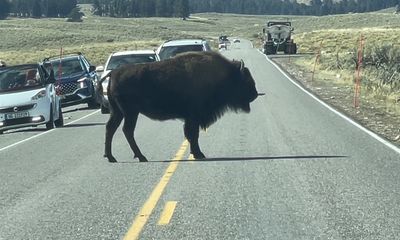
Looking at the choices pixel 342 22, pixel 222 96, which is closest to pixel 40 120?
pixel 222 96

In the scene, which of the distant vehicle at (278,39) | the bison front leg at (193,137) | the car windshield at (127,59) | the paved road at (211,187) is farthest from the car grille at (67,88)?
the distant vehicle at (278,39)

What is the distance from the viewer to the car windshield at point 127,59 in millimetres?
24875

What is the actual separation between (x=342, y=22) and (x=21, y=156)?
487ft

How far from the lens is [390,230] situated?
7734mm

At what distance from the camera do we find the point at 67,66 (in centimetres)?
2844

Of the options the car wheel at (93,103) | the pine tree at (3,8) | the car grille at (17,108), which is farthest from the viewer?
the pine tree at (3,8)

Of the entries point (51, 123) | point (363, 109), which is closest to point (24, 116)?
point (51, 123)

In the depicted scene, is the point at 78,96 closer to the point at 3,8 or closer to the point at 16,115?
the point at 16,115

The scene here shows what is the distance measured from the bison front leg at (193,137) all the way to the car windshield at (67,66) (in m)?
15.4

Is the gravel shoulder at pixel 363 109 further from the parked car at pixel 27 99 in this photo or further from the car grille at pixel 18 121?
the car grille at pixel 18 121

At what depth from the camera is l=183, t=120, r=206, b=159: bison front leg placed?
13.0 metres

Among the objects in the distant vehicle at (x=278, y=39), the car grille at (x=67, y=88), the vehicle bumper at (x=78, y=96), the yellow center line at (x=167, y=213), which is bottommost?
the distant vehicle at (x=278, y=39)

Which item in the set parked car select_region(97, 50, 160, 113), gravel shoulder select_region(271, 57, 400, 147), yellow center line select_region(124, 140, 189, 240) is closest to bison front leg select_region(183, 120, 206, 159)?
yellow center line select_region(124, 140, 189, 240)

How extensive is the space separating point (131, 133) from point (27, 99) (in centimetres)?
751
